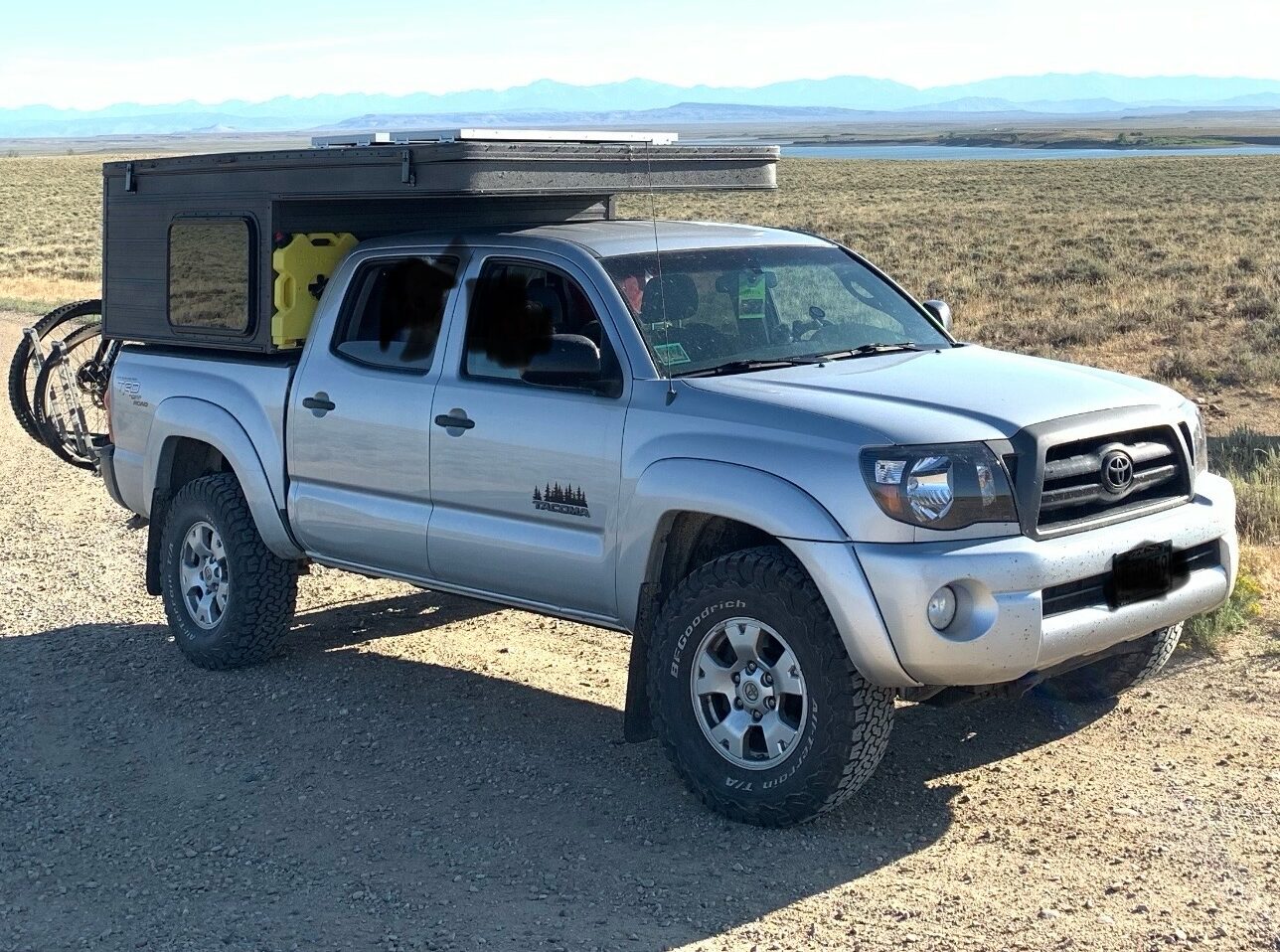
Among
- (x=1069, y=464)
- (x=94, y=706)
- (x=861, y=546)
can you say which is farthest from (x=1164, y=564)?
(x=94, y=706)

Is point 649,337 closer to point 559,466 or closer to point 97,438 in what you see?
point 559,466

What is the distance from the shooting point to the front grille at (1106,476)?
4.62m

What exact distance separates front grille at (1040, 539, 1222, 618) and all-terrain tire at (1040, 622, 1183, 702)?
0.54 metres

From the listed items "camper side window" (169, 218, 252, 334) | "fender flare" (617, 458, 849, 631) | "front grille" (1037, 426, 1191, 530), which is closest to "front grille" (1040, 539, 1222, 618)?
"front grille" (1037, 426, 1191, 530)

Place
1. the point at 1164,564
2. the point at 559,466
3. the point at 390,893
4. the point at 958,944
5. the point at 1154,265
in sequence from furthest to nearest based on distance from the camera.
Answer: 1. the point at 1154,265
2. the point at 559,466
3. the point at 1164,564
4. the point at 390,893
5. the point at 958,944

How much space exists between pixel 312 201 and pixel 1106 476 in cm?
346

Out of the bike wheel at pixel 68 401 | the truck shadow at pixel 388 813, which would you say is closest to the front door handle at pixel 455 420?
the truck shadow at pixel 388 813

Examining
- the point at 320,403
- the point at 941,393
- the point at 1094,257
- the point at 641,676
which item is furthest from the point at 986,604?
the point at 1094,257

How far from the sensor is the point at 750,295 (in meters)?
5.69

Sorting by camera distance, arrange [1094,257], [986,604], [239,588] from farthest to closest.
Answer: [1094,257] → [239,588] → [986,604]

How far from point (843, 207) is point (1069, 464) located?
47300 millimetres

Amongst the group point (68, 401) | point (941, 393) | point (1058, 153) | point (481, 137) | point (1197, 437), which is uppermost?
point (1058, 153)

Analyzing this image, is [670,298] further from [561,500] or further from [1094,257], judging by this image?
[1094,257]

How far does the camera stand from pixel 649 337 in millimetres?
5297
